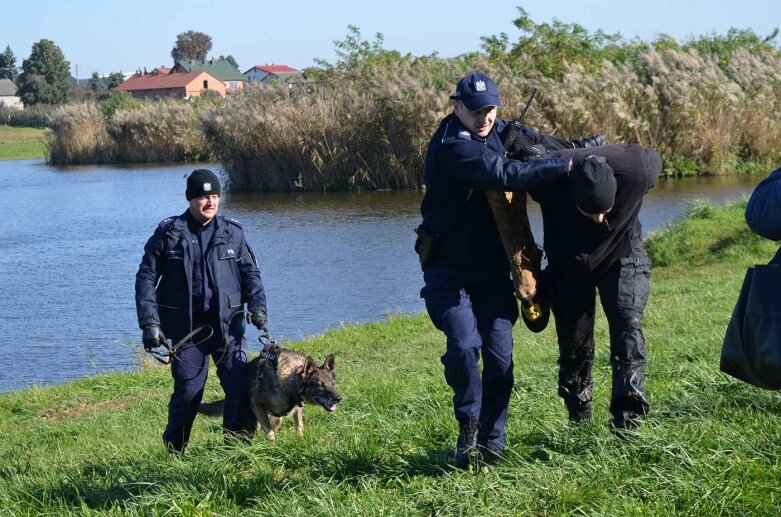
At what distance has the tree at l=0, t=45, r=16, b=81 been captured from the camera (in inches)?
6521

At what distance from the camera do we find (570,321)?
18.3 ft

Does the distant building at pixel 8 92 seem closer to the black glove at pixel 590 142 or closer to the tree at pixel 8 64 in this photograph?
the tree at pixel 8 64

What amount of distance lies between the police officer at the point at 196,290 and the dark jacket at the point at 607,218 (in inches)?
91.3

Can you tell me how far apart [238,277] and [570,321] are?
Result: 2.39 metres

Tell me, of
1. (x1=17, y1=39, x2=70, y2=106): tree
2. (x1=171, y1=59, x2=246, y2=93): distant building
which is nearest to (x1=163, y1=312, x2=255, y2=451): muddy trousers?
(x1=17, y1=39, x2=70, y2=106): tree

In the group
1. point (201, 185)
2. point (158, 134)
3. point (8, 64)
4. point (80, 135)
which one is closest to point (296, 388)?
point (201, 185)

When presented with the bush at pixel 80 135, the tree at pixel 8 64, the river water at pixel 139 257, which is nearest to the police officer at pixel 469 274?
the river water at pixel 139 257

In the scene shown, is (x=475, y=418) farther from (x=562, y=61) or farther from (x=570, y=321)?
(x=562, y=61)

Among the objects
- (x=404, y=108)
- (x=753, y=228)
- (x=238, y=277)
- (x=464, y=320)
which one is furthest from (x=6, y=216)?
(x=753, y=228)

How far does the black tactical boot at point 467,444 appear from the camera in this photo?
5182mm

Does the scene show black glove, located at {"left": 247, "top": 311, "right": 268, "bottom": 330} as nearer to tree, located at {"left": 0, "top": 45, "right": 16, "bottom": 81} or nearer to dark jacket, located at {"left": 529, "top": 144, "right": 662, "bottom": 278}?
dark jacket, located at {"left": 529, "top": 144, "right": 662, "bottom": 278}

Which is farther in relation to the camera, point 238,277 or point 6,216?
point 6,216

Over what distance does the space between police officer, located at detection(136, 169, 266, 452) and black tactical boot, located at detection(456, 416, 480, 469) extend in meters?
2.02

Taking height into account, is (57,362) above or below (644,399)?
below
